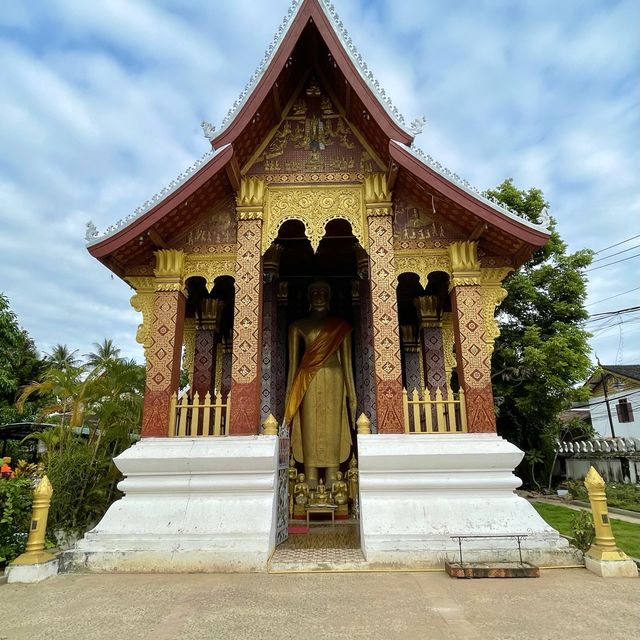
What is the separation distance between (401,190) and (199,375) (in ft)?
16.0

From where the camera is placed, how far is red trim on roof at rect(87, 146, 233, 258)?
5.96 meters

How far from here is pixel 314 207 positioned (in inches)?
263

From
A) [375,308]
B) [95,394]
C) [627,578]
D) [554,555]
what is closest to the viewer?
[627,578]

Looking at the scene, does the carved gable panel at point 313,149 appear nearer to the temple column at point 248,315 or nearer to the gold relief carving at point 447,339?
the temple column at point 248,315

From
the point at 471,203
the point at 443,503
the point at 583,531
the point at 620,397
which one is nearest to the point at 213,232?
the point at 471,203

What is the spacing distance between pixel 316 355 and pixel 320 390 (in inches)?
24.2

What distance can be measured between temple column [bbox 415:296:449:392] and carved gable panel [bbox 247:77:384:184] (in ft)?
9.94

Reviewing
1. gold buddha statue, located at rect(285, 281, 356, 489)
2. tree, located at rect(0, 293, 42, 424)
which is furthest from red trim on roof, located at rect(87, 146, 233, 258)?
tree, located at rect(0, 293, 42, 424)

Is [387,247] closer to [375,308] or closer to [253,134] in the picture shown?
[375,308]

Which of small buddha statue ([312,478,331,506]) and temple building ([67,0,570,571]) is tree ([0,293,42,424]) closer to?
temple building ([67,0,570,571])

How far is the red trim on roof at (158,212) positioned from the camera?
19.6ft

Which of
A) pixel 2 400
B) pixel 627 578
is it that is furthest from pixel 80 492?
pixel 2 400

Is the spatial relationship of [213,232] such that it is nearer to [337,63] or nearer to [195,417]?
[195,417]

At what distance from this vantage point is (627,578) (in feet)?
14.7
